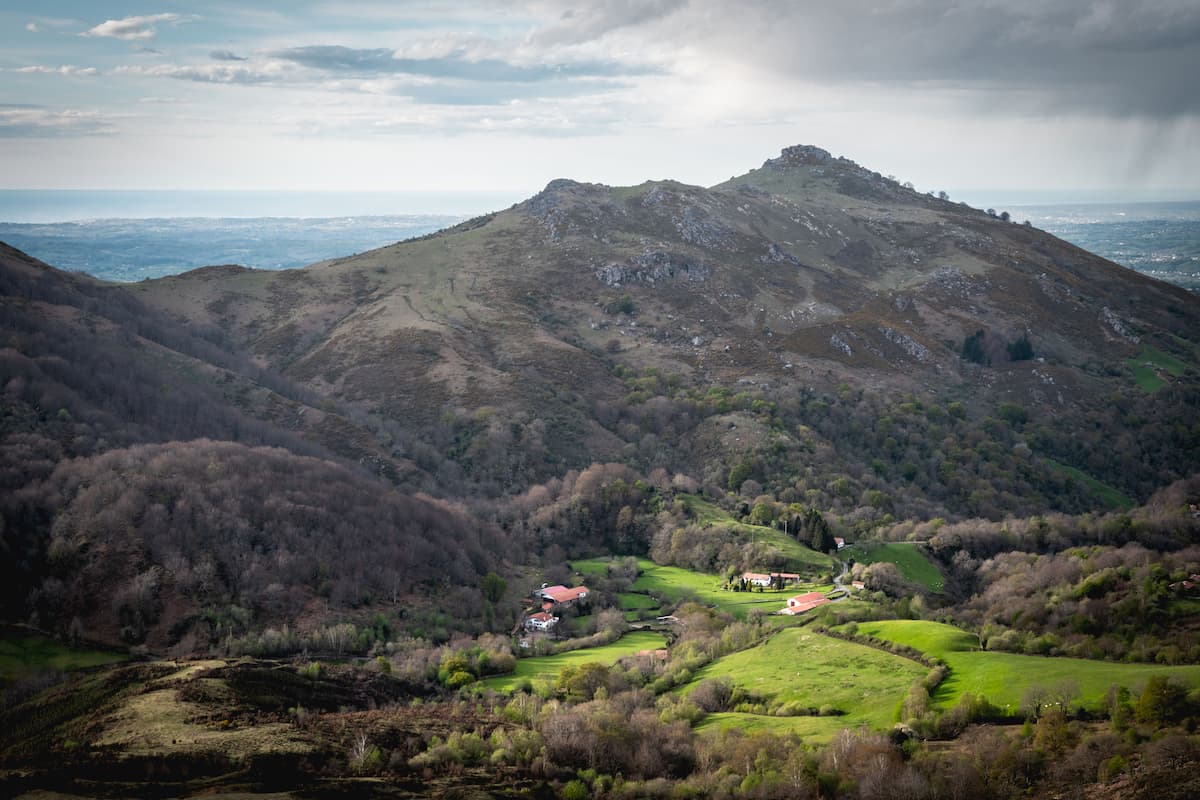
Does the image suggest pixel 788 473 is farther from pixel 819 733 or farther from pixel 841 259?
pixel 841 259

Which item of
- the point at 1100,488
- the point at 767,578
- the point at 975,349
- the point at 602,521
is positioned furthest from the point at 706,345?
the point at 767,578

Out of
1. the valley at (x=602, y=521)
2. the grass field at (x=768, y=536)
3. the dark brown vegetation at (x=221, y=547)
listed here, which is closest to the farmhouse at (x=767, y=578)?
the valley at (x=602, y=521)

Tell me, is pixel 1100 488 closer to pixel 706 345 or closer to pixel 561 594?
pixel 706 345

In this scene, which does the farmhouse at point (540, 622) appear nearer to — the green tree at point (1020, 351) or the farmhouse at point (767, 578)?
the farmhouse at point (767, 578)

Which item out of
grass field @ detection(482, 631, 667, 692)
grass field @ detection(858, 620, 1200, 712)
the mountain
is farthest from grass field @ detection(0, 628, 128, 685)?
grass field @ detection(858, 620, 1200, 712)

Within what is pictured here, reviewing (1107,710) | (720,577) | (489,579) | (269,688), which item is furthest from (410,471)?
(1107,710)

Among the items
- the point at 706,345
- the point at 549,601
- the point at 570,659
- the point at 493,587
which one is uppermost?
the point at 706,345
